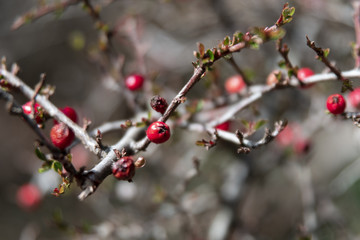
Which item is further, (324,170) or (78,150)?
(324,170)

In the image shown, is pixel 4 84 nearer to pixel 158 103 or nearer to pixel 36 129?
pixel 36 129

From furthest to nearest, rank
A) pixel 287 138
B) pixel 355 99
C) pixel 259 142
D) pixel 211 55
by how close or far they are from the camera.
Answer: pixel 287 138 → pixel 355 99 → pixel 259 142 → pixel 211 55

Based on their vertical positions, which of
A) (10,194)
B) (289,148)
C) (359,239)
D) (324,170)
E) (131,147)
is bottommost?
(324,170)

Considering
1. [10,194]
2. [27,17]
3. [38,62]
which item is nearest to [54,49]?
[38,62]

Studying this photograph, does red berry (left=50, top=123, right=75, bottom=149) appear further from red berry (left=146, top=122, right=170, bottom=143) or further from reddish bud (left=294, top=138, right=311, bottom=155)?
reddish bud (left=294, top=138, right=311, bottom=155)

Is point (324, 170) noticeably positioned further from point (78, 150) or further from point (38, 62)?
point (38, 62)

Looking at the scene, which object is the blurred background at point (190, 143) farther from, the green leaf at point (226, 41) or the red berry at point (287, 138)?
the green leaf at point (226, 41)

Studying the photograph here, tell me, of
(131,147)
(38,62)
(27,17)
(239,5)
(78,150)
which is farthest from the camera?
(38,62)

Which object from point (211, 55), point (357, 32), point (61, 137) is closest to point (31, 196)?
point (61, 137)
